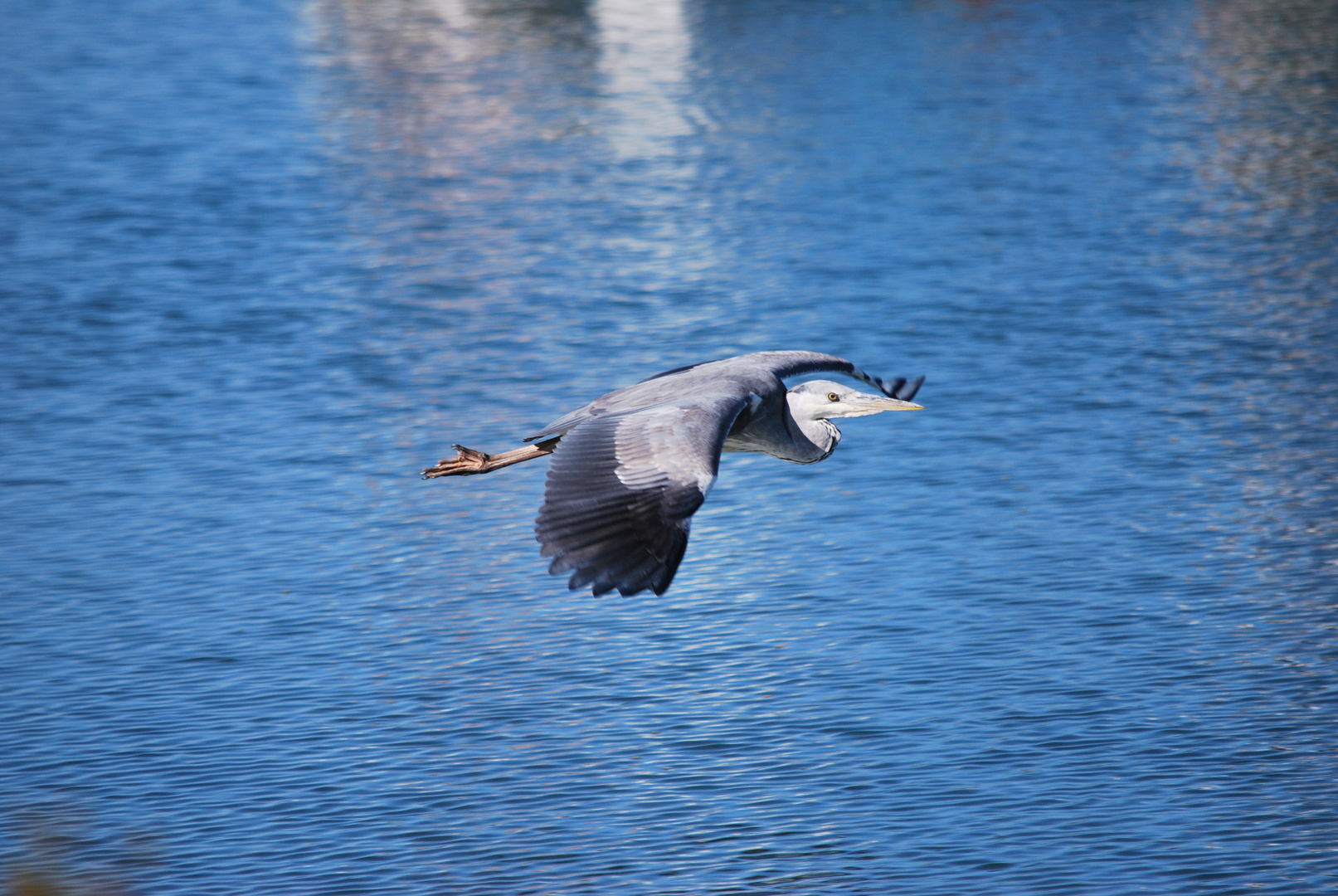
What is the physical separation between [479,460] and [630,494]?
8.21 ft

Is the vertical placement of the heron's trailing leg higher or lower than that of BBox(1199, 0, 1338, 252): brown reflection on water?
higher

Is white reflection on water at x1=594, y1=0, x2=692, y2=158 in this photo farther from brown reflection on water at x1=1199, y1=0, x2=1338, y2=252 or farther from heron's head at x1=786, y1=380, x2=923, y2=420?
heron's head at x1=786, y1=380, x2=923, y2=420

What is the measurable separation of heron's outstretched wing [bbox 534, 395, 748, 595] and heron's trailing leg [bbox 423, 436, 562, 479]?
4.70 feet

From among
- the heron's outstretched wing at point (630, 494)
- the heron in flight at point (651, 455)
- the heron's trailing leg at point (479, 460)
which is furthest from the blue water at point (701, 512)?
the heron's outstretched wing at point (630, 494)

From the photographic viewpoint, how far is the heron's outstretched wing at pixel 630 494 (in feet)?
22.2

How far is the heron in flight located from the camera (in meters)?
6.80

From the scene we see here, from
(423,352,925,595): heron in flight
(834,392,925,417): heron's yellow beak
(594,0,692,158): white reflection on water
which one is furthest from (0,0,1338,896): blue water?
(423,352,925,595): heron in flight

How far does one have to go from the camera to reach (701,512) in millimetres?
12148

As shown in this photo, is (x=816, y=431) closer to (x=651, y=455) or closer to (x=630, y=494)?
(x=651, y=455)

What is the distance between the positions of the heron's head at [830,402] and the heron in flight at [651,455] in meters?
0.09

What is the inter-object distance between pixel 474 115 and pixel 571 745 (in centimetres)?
1688

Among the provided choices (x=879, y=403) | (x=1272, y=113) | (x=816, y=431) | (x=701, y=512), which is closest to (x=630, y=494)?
(x=816, y=431)

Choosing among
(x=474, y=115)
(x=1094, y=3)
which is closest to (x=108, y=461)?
(x=474, y=115)

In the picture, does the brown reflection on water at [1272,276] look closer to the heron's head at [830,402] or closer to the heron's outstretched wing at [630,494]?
the heron's head at [830,402]
